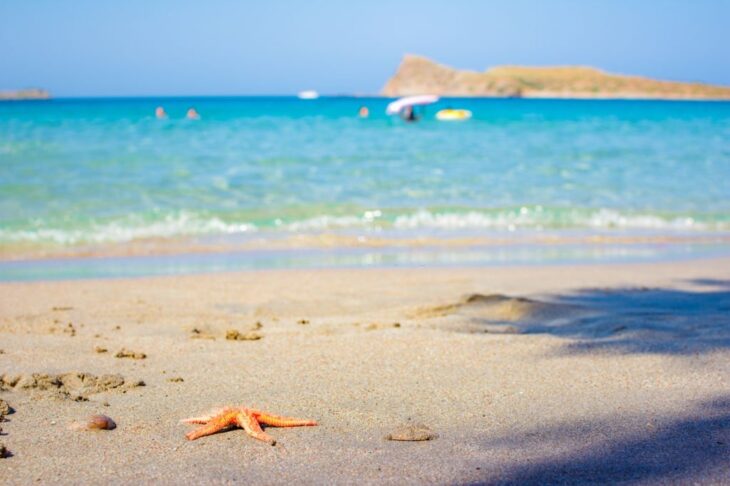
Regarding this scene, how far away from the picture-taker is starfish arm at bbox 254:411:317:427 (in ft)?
13.2

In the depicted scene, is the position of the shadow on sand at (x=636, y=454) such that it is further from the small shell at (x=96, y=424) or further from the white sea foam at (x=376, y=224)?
the white sea foam at (x=376, y=224)

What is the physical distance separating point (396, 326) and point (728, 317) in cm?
257

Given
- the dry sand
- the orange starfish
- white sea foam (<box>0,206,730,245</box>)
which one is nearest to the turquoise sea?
white sea foam (<box>0,206,730,245</box>)

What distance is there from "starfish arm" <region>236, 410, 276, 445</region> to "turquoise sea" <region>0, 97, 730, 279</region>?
20.9 ft

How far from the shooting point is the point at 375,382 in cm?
495

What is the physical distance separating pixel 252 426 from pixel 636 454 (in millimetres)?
1733

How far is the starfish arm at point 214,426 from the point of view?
393cm

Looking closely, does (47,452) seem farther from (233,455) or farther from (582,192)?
(582,192)

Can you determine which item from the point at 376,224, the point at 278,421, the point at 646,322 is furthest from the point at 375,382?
the point at 376,224

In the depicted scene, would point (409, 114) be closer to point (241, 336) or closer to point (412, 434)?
point (241, 336)

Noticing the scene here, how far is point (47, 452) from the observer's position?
3777mm

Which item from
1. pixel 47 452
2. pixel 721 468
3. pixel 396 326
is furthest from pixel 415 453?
pixel 396 326

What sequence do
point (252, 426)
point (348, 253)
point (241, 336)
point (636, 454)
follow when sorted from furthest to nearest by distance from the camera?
point (348, 253), point (241, 336), point (252, 426), point (636, 454)

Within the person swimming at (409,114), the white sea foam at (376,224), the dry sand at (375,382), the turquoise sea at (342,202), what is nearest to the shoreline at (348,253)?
the turquoise sea at (342,202)
